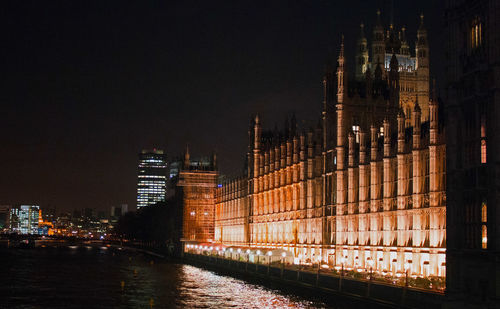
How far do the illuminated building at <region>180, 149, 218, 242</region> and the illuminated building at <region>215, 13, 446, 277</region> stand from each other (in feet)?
69.2

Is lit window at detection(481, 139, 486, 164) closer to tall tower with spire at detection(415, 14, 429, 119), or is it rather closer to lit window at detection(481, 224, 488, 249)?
lit window at detection(481, 224, 488, 249)

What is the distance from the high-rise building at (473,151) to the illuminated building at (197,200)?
125 metres

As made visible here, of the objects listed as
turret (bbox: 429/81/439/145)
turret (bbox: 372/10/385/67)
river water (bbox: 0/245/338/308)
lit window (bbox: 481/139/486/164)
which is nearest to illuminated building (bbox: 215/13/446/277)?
turret (bbox: 429/81/439/145)

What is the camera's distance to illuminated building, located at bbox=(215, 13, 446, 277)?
6800 cm

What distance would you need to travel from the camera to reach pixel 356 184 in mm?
85312

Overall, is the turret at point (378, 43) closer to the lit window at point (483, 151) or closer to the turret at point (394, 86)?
the turret at point (394, 86)

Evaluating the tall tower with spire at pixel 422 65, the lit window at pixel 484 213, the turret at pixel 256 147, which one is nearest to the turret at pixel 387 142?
the lit window at pixel 484 213

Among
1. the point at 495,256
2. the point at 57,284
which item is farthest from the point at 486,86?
the point at 57,284

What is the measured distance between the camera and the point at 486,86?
4072 cm

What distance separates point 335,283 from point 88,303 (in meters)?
23.2

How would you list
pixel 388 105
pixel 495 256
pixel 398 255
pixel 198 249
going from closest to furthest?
pixel 495 256
pixel 398 255
pixel 388 105
pixel 198 249

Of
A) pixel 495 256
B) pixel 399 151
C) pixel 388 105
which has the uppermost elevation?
pixel 388 105

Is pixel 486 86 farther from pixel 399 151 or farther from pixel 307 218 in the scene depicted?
pixel 307 218

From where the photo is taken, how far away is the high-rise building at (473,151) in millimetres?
39219
